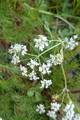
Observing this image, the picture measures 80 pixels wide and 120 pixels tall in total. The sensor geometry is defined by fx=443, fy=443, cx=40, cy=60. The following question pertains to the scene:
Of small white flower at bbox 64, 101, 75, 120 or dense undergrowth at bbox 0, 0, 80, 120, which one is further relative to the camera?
dense undergrowth at bbox 0, 0, 80, 120

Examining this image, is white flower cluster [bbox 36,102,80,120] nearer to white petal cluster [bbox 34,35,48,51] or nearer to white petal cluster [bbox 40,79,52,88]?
white petal cluster [bbox 40,79,52,88]

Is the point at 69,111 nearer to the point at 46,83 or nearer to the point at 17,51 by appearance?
the point at 46,83

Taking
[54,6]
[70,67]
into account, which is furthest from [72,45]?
[54,6]

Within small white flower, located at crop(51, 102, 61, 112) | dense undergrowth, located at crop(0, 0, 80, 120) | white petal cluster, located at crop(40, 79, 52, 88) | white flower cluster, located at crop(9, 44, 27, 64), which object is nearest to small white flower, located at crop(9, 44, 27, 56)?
white flower cluster, located at crop(9, 44, 27, 64)

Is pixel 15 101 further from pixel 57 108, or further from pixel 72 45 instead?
pixel 72 45

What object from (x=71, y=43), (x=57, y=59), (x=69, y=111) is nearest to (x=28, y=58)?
(x=57, y=59)

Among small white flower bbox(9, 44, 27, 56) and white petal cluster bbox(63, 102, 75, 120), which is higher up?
small white flower bbox(9, 44, 27, 56)

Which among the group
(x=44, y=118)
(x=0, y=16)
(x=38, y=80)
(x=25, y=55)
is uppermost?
(x=0, y=16)

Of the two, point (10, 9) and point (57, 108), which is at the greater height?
point (10, 9)
